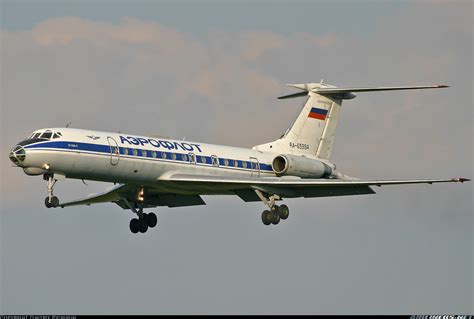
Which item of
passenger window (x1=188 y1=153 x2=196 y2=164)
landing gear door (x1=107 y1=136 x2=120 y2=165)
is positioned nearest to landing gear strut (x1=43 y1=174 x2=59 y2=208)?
landing gear door (x1=107 y1=136 x2=120 y2=165)

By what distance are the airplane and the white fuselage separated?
4 cm

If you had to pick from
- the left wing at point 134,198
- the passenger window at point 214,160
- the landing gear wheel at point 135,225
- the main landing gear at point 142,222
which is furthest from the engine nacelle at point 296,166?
the landing gear wheel at point 135,225

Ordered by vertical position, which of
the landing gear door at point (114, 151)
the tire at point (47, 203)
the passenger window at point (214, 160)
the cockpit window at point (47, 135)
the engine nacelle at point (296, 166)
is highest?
the engine nacelle at point (296, 166)

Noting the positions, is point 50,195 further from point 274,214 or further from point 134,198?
point 274,214

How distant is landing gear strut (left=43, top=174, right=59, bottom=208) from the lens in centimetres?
4556

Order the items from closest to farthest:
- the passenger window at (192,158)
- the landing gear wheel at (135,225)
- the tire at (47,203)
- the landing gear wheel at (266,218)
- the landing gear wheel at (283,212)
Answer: the tire at (47,203) < the passenger window at (192,158) < the landing gear wheel at (266,218) < the landing gear wheel at (283,212) < the landing gear wheel at (135,225)

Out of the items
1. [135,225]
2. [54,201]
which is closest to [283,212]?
[135,225]

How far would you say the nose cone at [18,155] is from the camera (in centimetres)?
4550

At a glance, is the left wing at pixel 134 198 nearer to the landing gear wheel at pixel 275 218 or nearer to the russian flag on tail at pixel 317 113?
the landing gear wheel at pixel 275 218

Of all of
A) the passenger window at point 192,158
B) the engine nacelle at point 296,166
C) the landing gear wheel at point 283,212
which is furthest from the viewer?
the engine nacelle at point 296,166

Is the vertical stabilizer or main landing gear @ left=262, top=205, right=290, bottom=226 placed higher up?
the vertical stabilizer

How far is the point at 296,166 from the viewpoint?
52094mm

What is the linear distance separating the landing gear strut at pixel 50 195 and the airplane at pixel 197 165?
0.11 feet

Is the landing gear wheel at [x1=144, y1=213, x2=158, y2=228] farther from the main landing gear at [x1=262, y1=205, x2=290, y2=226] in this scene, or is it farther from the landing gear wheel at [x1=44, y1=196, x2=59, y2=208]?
the landing gear wheel at [x1=44, y1=196, x2=59, y2=208]
